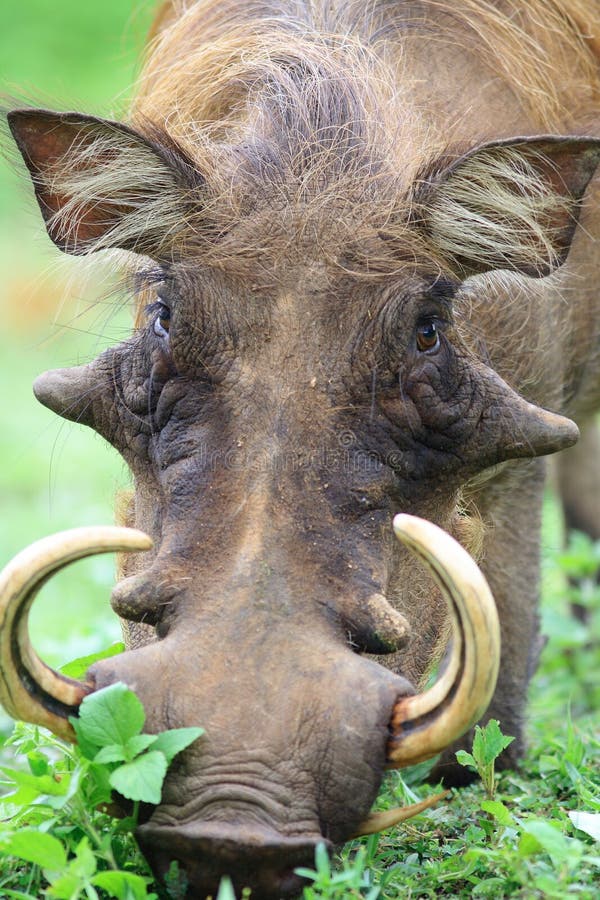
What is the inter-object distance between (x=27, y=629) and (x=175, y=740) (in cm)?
34

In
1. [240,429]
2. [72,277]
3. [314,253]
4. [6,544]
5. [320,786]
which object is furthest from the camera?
[6,544]

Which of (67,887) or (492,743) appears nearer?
(67,887)

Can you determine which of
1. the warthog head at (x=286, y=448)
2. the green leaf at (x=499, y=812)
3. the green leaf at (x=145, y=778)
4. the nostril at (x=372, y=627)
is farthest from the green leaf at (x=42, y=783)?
the green leaf at (x=499, y=812)

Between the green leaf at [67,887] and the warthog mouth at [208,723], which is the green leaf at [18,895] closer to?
the green leaf at [67,887]

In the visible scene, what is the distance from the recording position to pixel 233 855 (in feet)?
7.20

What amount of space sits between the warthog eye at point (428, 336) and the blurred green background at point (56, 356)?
2.72 feet

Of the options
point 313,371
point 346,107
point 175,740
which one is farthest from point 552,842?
point 346,107

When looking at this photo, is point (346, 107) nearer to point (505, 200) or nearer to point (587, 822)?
point (505, 200)

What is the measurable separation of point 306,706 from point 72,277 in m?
1.60

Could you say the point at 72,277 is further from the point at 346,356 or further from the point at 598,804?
the point at 598,804

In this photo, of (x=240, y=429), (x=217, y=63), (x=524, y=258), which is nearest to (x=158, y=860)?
(x=240, y=429)

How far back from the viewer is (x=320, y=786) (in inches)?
90.4

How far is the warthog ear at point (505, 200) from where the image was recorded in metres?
3.06

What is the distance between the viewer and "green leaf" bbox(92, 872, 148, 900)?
7.67 feet
